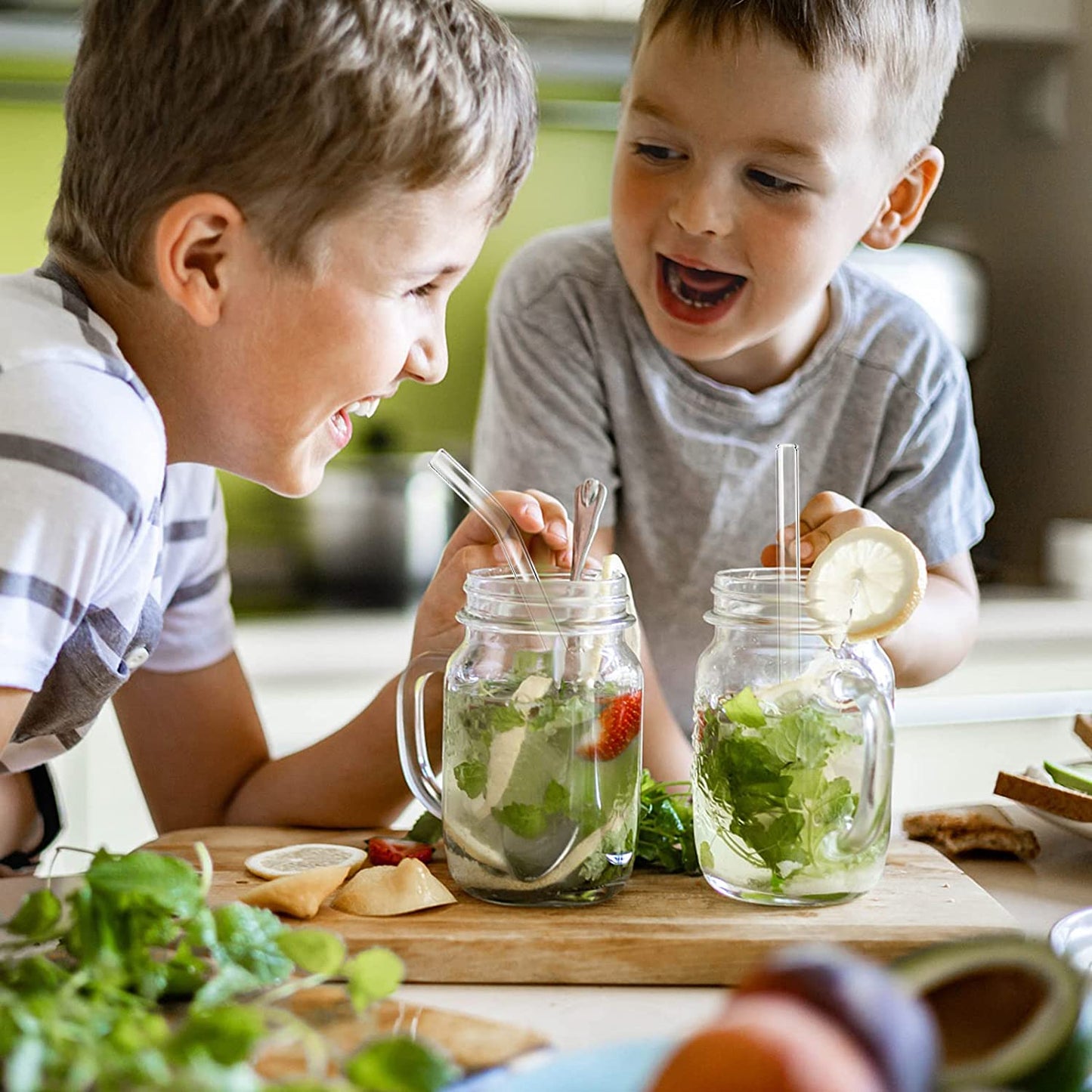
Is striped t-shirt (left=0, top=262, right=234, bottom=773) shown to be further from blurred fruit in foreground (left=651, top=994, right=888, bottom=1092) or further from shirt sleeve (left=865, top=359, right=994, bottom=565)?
shirt sleeve (left=865, top=359, right=994, bottom=565)

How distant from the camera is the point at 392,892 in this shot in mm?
792

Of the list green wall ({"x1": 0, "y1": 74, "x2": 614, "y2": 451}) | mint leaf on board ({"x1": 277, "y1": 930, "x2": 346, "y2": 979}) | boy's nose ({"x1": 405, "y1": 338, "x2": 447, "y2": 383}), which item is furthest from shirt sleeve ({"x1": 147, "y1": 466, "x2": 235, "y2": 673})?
green wall ({"x1": 0, "y1": 74, "x2": 614, "y2": 451})

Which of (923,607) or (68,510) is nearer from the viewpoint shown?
(68,510)

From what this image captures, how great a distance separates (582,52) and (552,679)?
6.36 feet

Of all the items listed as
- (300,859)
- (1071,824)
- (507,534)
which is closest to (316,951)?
(300,859)

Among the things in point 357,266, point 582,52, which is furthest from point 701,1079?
point 582,52

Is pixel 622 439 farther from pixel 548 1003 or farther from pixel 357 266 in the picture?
pixel 548 1003

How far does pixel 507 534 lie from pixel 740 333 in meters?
0.42

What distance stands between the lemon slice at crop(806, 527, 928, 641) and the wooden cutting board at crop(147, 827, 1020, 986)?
0.55 feet

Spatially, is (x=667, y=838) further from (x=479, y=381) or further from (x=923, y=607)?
(x=479, y=381)

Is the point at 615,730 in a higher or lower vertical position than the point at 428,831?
higher

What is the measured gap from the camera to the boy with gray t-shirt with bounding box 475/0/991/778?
1.14 m

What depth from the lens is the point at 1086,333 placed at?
2.76m

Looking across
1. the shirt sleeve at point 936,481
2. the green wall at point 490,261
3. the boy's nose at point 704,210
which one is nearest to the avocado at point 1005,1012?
the boy's nose at point 704,210
